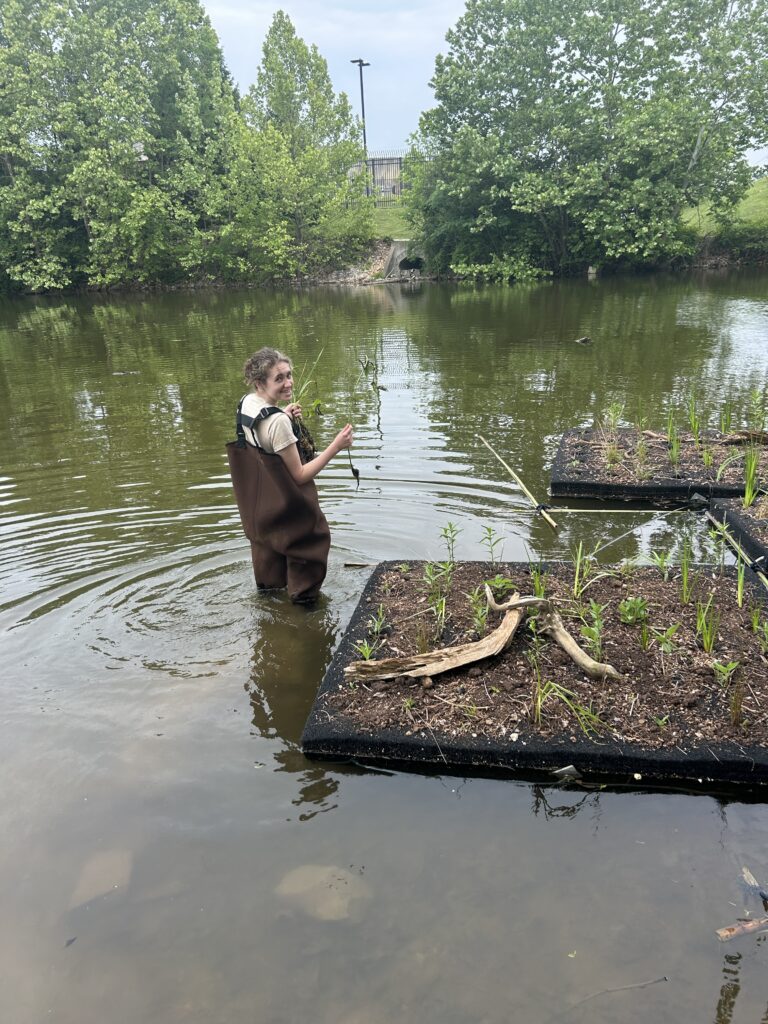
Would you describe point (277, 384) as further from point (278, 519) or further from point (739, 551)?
point (739, 551)

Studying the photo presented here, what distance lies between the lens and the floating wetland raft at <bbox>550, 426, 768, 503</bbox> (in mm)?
6043

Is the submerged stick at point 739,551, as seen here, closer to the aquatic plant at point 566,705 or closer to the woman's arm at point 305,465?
the aquatic plant at point 566,705

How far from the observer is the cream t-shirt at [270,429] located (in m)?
3.88

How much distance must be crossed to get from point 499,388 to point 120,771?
28.4 ft

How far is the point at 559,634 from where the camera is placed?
350 cm

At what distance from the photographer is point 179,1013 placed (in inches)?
81.0

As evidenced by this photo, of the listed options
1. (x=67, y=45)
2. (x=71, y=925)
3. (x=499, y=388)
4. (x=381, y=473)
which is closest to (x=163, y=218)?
(x=67, y=45)

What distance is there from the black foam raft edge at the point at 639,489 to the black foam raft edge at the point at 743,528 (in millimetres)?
234

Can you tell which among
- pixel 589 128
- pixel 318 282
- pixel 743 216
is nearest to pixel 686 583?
pixel 589 128

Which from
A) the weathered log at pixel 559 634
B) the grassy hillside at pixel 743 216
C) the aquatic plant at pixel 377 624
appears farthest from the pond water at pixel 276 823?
→ the grassy hillside at pixel 743 216

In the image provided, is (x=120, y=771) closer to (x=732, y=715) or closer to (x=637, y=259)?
(x=732, y=715)

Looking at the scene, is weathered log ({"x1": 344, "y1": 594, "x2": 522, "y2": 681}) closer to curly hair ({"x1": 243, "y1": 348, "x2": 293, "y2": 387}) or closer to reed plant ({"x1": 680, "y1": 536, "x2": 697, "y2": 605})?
reed plant ({"x1": 680, "y1": 536, "x2": 697, "y2": 605})

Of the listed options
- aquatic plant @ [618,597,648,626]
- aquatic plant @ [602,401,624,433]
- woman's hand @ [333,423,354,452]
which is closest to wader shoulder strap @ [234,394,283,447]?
woman's hand @ [333,423,354,452]

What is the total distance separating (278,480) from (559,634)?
1895 mm
